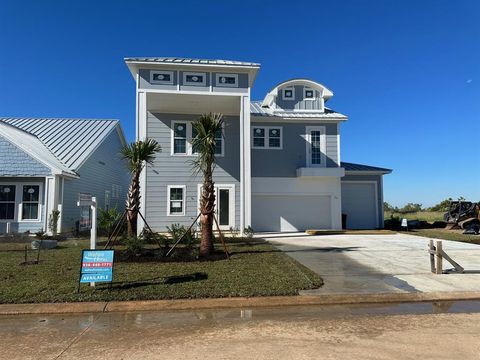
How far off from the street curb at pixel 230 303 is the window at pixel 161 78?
12.6 meters

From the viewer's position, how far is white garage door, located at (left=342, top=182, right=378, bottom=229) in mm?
22922

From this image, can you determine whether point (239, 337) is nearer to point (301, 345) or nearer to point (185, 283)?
point (301, 345)

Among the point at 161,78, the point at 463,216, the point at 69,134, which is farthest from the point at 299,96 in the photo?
the point at 69,134

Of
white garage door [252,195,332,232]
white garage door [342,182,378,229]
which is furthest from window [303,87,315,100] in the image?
white garage door [252,195,332,232]

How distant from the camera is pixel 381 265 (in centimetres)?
1019

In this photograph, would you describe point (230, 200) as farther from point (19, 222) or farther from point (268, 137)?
point (19, 222)

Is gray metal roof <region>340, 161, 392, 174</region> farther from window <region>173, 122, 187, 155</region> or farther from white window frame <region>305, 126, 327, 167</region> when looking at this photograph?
window <region>173, 122, 187, 155</region>

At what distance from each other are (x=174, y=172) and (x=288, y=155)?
251 inches

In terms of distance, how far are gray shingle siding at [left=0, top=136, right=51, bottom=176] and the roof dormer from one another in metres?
12.5

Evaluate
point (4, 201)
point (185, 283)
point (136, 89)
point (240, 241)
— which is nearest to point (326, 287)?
point (185, 283)

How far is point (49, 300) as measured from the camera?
258 inches

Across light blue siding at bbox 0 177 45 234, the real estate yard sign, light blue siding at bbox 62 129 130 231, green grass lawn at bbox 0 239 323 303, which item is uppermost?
light blue siding at bbox 62 129 130 231

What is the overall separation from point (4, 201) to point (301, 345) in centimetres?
1760

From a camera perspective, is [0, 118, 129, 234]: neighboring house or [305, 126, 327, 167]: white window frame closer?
[0, 118, 129, 234]: neighboring house
